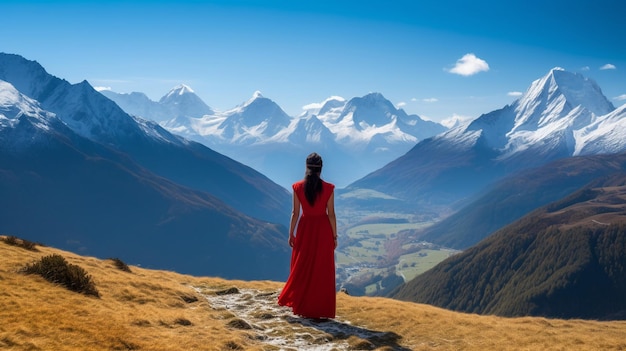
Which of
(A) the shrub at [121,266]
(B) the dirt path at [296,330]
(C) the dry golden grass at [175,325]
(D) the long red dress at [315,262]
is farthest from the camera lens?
(A) the shrub at [121,266]

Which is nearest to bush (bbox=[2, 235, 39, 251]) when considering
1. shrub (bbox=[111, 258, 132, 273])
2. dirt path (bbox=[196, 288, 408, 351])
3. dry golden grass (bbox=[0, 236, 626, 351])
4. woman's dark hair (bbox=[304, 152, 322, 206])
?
dry golden grass (bbox=[0, 236, 626, 351])

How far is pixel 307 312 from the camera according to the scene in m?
20.1

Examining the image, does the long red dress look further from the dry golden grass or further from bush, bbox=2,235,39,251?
bush, bbox=2,235,39,251

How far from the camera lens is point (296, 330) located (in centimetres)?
1858

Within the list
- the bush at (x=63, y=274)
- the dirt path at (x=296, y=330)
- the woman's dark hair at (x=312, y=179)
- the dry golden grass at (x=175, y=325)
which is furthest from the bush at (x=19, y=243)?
the woman's dark hair at (x=312, y=179)

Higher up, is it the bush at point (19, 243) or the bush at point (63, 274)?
the bush at point (19, 243)

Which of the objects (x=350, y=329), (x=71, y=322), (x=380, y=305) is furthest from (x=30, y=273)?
(x=380, y=305)

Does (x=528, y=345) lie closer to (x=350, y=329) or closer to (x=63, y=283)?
(x=350, y=329)

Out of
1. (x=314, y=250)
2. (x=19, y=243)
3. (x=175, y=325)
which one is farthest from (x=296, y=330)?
(x=19, y=243)

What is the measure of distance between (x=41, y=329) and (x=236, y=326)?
7486 millimetres

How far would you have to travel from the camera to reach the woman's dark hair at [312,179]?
1891cm

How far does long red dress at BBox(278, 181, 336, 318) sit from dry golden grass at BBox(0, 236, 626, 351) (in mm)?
1312

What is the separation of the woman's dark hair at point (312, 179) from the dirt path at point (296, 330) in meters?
5.16

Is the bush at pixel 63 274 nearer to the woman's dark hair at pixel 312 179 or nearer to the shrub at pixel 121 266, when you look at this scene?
the shrub at pixel 121 266
